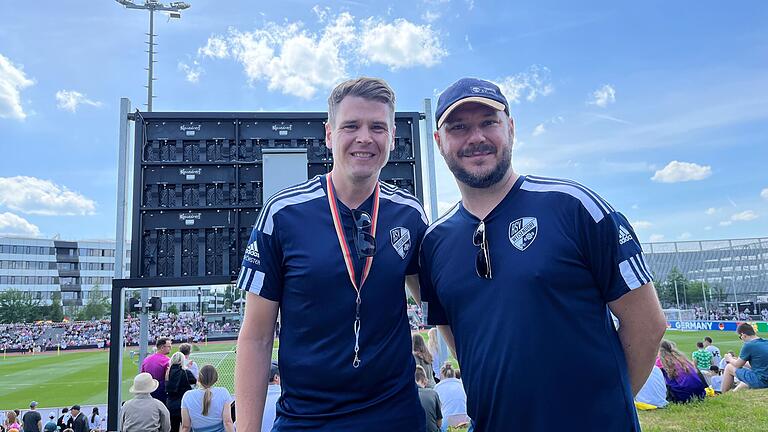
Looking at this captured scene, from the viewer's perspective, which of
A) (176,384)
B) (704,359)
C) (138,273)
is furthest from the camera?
(704,359)

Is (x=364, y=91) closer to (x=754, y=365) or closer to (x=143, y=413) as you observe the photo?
(x=143, y=413)

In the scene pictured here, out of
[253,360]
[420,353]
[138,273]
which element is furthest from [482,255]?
[138,273]

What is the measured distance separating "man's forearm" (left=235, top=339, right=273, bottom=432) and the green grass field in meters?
20.5

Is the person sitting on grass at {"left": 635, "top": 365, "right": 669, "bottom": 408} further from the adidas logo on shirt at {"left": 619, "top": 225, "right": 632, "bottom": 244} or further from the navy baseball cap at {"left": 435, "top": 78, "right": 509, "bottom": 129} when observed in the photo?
the navy baseball cap at {"left": 435, "top": 78, "right": 509, "bottom": 129}

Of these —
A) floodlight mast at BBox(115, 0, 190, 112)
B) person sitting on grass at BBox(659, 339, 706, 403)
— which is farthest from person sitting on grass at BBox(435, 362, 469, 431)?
floodlight mast at BBox(115, 0, 190, 112)

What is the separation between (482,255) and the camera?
201 cm

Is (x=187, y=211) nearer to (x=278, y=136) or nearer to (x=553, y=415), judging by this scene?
(x=278, y=136)

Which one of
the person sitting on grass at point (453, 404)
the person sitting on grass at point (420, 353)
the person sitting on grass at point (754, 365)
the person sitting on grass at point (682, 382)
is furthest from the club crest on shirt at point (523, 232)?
the person sitting on grass at point (754, 365)

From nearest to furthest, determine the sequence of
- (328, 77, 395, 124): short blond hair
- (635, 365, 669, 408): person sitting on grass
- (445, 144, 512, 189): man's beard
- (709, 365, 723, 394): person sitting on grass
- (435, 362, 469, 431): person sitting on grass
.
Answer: (445, 144, 512, 189): man's beard < (328, 77, 395, 124): short blond hair < (635, 365, 669, 408): person sitting on grass < (435, 362, 469, 431): person sitting on grass < (709, 365, 723, 394): person sitting on grass

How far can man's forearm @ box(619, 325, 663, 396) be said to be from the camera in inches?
79.0

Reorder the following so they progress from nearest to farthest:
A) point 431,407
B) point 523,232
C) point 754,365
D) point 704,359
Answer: point 523,232 → point 431,407 → point 754,365 → point 704,359

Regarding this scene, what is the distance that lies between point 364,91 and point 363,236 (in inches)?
25.5

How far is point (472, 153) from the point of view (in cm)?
212

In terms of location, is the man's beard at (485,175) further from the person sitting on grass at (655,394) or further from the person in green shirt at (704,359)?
the person in green shirt at (704,359)
